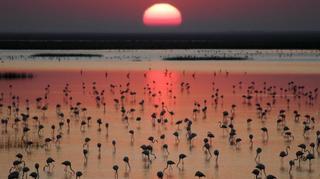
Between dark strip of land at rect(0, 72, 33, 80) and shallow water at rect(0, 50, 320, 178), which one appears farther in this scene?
dark strip of land at rect(0, 72, 33, 80)

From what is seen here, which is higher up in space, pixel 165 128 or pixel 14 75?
pixel 14 75

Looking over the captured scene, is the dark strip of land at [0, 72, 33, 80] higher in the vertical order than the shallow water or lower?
higher

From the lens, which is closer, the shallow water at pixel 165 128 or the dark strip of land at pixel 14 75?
the shallow water at pixel 165 128

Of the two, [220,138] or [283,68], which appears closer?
[220,138]

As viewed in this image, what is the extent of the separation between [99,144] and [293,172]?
4485 mm

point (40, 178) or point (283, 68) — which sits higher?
point (283, 68)

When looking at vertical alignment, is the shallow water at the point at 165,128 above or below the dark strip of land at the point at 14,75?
below

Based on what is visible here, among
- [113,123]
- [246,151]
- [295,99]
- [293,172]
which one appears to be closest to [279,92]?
[295,99]

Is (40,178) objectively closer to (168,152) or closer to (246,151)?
(168,152)

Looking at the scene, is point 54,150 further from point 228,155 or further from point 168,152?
point 228,155

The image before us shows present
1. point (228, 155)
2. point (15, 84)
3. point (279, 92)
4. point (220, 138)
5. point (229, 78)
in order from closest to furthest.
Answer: point (228, 155) → point (220, 138) → point (279, 92) → point (15, 84) → point (229, 78)

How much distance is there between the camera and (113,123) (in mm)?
20156

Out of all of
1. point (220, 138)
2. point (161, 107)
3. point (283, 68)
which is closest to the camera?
point (220, 138)

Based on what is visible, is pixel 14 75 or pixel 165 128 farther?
pixel 14 75
